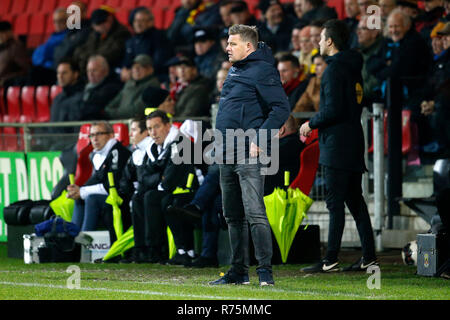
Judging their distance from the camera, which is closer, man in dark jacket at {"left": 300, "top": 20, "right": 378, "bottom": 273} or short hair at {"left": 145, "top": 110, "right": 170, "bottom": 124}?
man in dark jacket at {"left": 300, "top": 20, "right": 378, "bottom": 273}

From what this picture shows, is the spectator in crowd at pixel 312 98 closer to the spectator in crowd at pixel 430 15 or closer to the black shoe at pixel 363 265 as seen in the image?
the spectator in crowd at pixel 430 15

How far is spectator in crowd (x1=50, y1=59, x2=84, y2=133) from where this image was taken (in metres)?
14.7

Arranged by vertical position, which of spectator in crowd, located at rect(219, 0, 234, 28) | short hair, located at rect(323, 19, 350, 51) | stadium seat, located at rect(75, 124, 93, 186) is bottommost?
stadium seat, located at rect(75, 124, 93, 186)

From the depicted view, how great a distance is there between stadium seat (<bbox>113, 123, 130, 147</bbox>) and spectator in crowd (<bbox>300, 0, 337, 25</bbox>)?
2.80 metres

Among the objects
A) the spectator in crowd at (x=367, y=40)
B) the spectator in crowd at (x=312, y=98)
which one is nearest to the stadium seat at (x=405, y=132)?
the spectator in crowd at (x=312, y=98)

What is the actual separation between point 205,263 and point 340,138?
1850 mm

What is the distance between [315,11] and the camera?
1317 cm

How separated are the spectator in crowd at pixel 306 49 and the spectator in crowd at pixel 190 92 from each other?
4.06 ft

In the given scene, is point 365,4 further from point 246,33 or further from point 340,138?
point 246,33

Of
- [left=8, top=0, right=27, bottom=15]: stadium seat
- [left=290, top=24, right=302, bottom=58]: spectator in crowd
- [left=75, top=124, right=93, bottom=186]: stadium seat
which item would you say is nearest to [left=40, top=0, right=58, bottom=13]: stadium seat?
[left=8, top=0, right=27, bottom=15]: stadium seat

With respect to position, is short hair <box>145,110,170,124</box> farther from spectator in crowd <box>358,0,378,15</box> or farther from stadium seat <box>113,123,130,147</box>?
spectator in crowd <box>358,0,378,15</box>

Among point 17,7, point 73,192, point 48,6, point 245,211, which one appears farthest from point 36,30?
point 245,211

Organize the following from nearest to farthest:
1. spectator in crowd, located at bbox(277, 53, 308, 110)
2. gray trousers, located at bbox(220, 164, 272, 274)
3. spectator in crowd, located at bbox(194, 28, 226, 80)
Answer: gray trousers, located at bbox(220, 164, 272, 274) → spectator in crowd, located at bbox(277, 53, 308, 110) → spectator in crowd, located at bbox(194, 28, 226, 80)
